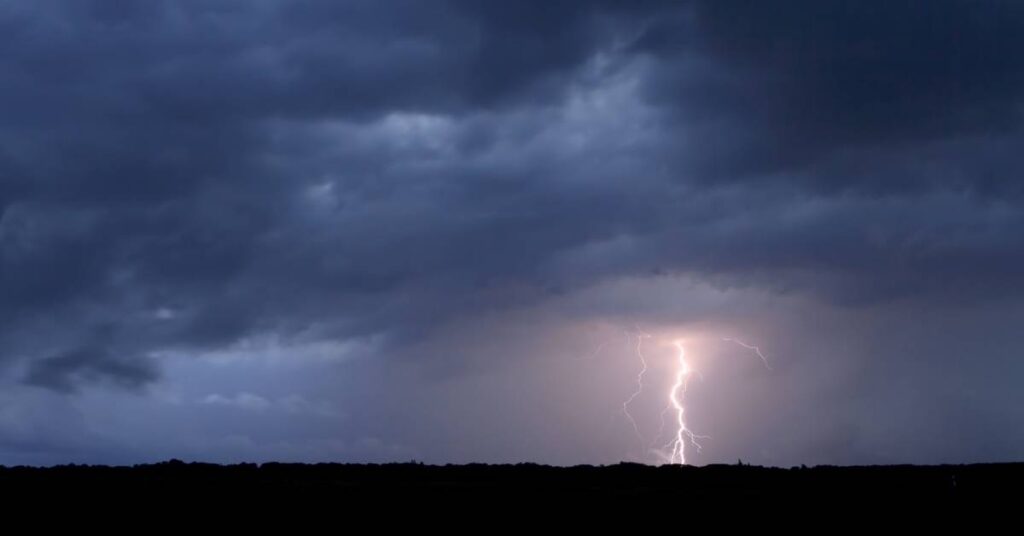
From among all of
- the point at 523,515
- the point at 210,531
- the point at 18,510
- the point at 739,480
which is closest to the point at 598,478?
the point at 739,480

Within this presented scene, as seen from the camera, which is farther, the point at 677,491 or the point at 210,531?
the point at 677,491

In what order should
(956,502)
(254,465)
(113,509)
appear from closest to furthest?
(113,509) < (956,502) < (254,465)

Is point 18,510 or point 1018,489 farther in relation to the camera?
point 1018,489

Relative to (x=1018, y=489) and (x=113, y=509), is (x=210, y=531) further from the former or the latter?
(x=1018, y=489)

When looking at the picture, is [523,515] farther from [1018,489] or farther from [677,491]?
[1018,489]

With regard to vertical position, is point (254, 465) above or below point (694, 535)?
above

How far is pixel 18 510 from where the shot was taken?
46906 millimetres

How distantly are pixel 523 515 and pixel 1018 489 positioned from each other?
89.8 feet

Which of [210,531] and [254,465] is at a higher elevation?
[254,465]

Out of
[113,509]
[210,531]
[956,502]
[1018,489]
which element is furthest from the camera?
[1018,489]

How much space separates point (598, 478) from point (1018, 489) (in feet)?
75.6

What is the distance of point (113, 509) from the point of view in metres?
47.5

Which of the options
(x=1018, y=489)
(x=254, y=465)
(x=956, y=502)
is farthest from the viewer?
(x=254, y=465)

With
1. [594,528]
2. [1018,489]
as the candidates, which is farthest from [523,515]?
[1018,489]
